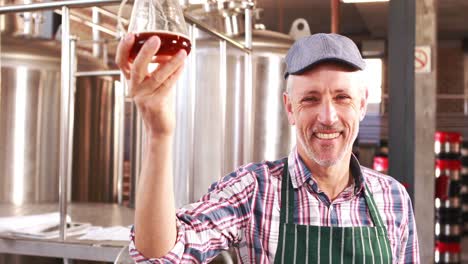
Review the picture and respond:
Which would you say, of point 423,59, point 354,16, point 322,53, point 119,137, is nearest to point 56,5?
point 322,53

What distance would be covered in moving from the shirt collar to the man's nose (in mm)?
151

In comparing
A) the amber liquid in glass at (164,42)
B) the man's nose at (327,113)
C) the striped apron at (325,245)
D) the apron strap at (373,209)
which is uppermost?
the amber liquid in glass at (164,42)

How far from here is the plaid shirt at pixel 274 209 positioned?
115cm

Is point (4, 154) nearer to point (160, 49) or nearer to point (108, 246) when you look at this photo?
point (108, 246)

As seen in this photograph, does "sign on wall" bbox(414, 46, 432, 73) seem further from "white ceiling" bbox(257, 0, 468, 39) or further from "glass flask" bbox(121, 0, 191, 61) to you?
"white ceiling" bbox(257, 0, 468, 39)

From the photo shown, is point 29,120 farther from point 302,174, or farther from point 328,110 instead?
point 328,110

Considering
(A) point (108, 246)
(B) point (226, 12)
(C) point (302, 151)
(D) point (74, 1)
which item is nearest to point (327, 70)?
(C) point (302, 151)

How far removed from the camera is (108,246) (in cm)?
211

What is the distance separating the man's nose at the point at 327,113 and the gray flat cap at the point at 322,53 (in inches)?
3.4

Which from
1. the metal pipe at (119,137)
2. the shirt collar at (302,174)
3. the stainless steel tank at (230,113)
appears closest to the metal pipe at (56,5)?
the stainless steel tank at (230,113)

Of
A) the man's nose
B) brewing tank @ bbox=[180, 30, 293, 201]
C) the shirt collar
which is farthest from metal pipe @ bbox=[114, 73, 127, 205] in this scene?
the man's nose

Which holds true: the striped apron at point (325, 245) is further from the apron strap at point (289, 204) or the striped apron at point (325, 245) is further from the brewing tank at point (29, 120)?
the brewing tank at point (29, 120)

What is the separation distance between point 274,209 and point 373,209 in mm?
219

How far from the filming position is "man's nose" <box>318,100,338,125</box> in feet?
3.61
